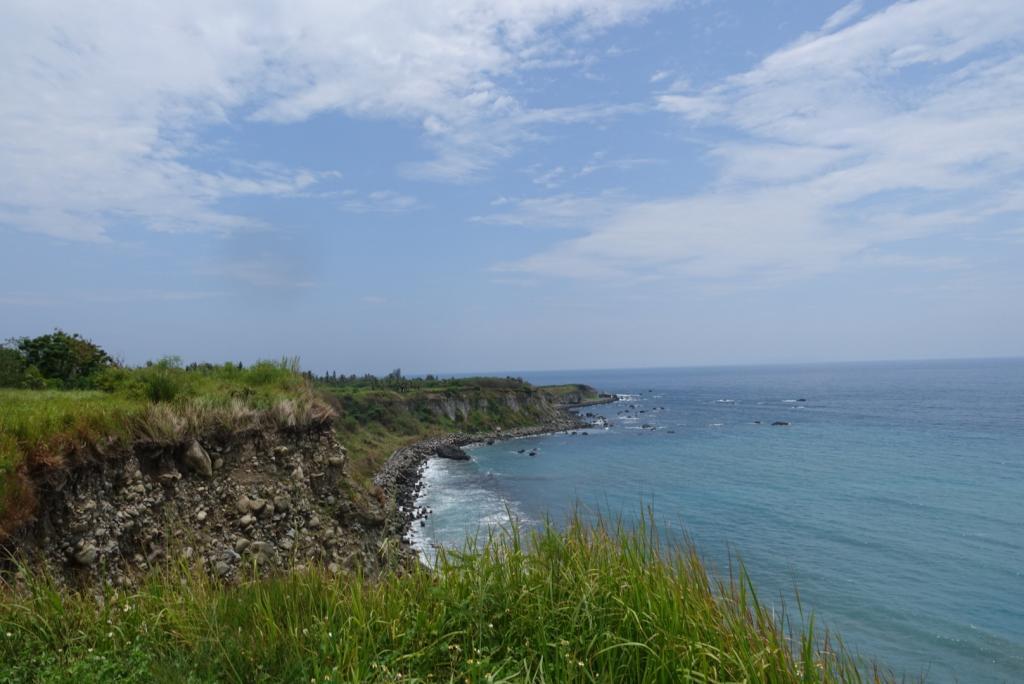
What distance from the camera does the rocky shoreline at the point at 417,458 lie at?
94.9 feet

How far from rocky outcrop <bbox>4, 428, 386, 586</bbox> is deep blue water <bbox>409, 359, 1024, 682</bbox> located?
270cm

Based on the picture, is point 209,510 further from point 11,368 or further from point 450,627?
point 11,368

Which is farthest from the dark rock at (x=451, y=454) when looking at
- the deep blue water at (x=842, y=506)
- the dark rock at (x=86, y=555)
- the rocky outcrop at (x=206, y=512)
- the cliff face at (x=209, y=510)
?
the dark rock at (x=86, y=555)

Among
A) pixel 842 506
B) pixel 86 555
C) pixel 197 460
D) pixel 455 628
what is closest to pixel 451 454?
pixel 842 506

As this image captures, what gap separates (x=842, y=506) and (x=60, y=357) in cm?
3519

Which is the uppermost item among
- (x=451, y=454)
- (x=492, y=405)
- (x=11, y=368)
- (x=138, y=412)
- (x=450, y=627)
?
(x=11, y=368)

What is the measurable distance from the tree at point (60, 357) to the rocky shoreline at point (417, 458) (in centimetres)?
940

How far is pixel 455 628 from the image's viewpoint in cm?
427

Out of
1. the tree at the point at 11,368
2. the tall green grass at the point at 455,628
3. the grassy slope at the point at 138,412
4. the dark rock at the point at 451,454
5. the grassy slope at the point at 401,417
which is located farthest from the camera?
the dark rock at the point at 451,454

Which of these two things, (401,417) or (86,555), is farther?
(401,417)

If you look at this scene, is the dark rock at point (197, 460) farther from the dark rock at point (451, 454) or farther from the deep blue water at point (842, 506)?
the dark rock at point (451, 454)

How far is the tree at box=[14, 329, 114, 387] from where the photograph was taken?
50.1 feet

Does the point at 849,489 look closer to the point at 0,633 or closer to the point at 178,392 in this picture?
the point at 178,392

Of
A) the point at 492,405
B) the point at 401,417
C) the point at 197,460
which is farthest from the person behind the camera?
the point at 492,405
